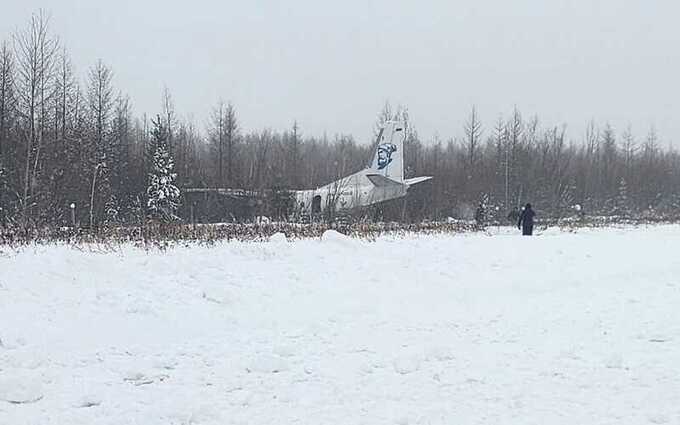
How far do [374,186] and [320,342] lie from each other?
26.4 meters

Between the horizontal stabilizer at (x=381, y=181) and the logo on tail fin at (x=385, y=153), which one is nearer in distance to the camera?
the horizontal stabilizer at (x=381, y=181)

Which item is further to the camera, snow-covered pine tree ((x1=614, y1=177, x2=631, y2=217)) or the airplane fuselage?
snow-covered pine tree ((x1=614, y1=177, x2=631, y2=217))

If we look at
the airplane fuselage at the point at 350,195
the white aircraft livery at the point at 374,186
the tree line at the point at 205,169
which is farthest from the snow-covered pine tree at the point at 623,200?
the airplane fuselage at the point at 350,195

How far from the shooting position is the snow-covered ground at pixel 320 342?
211 inches

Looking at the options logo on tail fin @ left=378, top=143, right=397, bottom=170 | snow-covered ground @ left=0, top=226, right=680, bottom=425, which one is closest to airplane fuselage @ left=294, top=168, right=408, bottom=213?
logo on tail fin @ left=378, top=143, right=397, bottom=170

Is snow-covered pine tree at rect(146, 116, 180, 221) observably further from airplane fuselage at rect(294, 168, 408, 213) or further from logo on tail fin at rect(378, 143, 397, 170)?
logo on tail fin at rect(378, 143, 397, 170)

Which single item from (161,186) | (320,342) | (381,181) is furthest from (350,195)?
(320,342)

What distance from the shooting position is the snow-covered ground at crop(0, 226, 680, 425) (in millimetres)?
5352

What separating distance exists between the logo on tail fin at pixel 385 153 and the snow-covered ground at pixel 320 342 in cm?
2327

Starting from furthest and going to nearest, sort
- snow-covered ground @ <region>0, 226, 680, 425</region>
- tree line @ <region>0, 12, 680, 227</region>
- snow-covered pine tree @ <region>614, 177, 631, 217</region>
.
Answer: snow-covered pine tree @ <region>614, 177, 631, 217</region> → tree line @ <region>0, 12, 680, 227</region> → snow-covered ground @ <region>0, 226, 680, 425</region>

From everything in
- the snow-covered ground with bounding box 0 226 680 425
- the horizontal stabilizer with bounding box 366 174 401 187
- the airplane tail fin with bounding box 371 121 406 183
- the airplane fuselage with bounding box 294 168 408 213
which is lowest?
the snow-covered ground with bounding box 0 226 680 425

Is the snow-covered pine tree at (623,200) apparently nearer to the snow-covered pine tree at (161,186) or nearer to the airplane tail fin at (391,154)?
the airplane tail fin at (391,154)

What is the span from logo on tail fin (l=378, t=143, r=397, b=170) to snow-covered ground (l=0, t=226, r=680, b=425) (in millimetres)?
23274

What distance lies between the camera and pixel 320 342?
787cm
